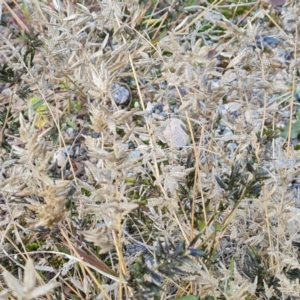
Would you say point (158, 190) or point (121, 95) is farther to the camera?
point (121, 95)

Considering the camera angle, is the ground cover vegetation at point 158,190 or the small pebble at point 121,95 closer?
the ground cover vegetation at point 158,190

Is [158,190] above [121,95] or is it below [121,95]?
above

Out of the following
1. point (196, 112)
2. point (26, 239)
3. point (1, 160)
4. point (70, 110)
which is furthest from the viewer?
point (70, 110)

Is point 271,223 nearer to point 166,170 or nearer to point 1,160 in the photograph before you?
point 166,170

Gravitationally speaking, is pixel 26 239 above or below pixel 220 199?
below

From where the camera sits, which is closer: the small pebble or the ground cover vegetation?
the ground cover vegetation

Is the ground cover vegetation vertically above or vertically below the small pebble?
above

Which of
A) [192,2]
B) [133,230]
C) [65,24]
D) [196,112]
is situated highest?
[65,24]

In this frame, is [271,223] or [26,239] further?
[26,239]

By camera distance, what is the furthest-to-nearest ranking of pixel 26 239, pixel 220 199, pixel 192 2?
1. pixel 192 2
2. pixel 26 239
3. pixel 220 199

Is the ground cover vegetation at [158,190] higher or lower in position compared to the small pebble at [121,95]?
higher

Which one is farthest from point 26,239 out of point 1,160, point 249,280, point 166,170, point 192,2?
point 192,2
